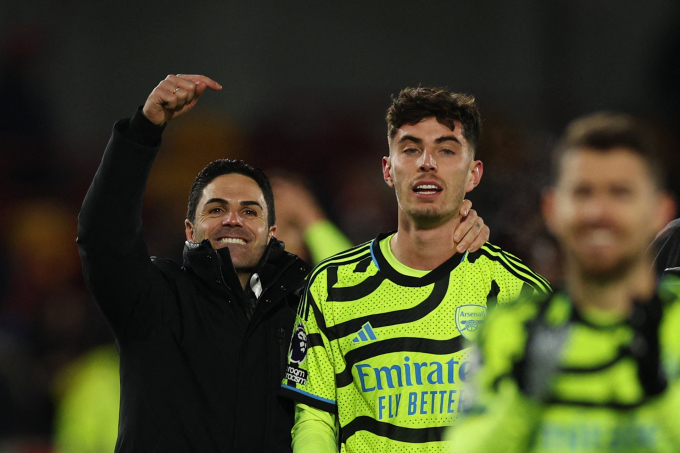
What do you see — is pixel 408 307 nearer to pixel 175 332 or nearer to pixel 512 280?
pixel 512 280

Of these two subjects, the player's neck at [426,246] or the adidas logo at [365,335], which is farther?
the player's neck at [426,246]

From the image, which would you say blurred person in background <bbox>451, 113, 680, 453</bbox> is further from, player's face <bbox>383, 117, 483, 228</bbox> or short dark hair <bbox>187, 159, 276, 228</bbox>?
short dark hair <bbox>187, 159, 276, 228</bbox>

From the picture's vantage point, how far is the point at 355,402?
2.40 m

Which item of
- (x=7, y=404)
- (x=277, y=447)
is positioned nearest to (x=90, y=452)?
(x=7, y=404)

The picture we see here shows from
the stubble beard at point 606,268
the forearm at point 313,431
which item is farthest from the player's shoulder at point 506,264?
the stubble beard at point 606,268

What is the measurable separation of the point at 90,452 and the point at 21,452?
151 cm

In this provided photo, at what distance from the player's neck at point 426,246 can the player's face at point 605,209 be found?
4.59ft

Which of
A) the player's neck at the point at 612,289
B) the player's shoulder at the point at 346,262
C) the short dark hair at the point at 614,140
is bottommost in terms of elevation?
the player's neck at the point at 612,289

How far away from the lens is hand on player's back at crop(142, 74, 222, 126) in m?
2.35

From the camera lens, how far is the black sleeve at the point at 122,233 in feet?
7.90

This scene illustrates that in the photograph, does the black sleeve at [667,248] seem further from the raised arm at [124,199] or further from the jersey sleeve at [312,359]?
the raised arm at [124,199]

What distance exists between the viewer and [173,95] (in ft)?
7.72

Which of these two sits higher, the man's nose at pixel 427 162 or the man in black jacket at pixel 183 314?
the man's nose at pixel 427 162

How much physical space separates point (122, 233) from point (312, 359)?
0.69 m
